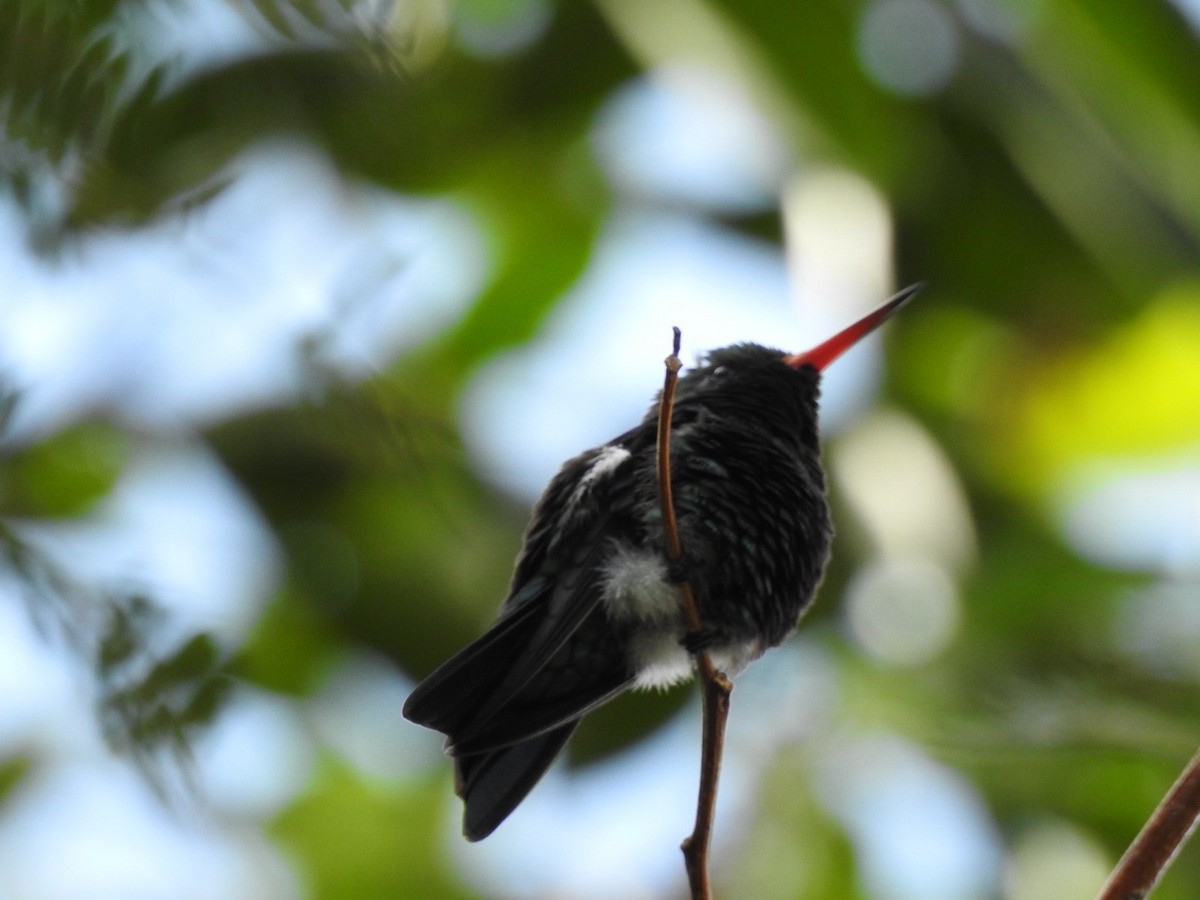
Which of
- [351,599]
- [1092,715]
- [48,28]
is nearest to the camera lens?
[48,28]

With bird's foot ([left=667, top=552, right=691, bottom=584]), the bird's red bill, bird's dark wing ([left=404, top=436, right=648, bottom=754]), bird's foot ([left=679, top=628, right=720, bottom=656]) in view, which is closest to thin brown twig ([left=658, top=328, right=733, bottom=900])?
bird's foot ([left=667, top=552, right=691, bottom=584])

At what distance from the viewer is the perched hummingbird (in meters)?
2.44

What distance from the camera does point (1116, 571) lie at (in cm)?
516

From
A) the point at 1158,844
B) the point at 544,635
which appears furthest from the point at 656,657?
the point at 1158,844

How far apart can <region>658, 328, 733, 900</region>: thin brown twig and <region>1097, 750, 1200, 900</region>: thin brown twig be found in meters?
0.47

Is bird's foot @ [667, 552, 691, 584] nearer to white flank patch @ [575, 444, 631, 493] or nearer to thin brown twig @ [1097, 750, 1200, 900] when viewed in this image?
white flank patch @ [575, 444, 631, 493]

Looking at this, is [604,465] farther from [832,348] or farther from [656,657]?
[832,348]

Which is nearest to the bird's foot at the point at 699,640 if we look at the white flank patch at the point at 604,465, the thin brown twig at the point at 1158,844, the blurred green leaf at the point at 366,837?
the white flank patch at the point at 604,465

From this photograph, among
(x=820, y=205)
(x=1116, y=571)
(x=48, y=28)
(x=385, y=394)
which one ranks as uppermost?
(x=48, y=28)

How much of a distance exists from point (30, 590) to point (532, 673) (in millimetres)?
1416

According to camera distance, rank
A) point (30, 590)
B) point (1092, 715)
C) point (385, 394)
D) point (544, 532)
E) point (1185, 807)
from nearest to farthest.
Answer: point (30, 590)
point (385, 394)
point (1185, 807)
point (544, 532)
point (1092, 715)

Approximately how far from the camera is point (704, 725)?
1.82m

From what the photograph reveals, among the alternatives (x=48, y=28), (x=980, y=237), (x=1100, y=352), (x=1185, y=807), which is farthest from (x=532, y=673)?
(x=980, y=237)

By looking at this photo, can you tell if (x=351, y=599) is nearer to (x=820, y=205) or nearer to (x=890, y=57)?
(x=820, y=205)
